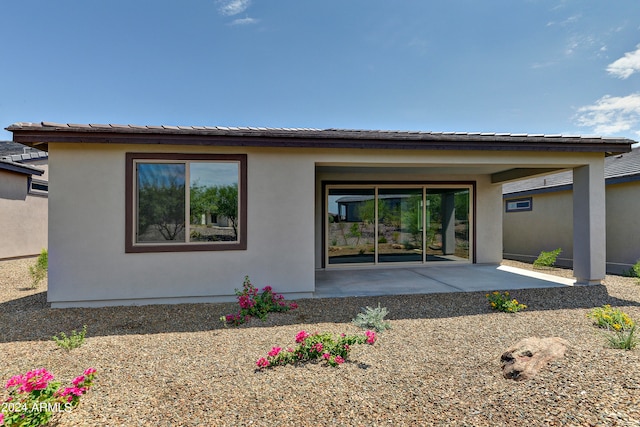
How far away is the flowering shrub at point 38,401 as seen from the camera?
224 cm

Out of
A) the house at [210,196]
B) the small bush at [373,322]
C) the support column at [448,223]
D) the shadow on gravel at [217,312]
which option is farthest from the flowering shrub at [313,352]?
the support column at [448,223]

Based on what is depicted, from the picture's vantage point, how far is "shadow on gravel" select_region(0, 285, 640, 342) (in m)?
4.78

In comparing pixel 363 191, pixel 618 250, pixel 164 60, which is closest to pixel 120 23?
pixel 164 60

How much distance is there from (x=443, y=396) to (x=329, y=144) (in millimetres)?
4504

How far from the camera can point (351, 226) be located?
10.0m

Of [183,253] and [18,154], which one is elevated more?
[18,154]

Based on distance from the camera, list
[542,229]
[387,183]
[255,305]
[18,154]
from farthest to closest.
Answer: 1. [18,154]
2. [542,229]
3. [387,183]
4. [255,305]

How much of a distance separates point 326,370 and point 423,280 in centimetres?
520

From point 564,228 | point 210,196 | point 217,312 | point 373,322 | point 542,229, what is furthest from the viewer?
point 542,229

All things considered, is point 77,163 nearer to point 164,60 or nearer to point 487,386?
point 487,386

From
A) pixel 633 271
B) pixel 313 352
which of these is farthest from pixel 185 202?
pixel 633 271

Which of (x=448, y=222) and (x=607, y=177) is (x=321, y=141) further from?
(x=607, y=177)

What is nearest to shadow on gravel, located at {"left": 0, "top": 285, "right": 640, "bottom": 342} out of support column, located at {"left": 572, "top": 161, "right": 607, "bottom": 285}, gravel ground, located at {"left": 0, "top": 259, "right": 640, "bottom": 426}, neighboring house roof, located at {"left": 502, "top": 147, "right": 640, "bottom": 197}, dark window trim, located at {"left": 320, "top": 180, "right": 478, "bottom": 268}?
gravel ground, located at {"left": 0, "top": 259, "right": 640, "bottom": 426}

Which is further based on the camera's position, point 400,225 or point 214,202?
point 400,225
